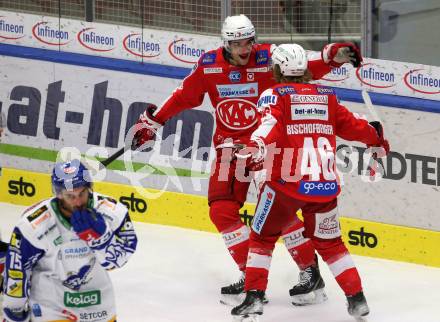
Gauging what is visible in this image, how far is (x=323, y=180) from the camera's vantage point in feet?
21.4

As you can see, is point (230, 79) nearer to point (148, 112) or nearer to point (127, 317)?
point (148, 112)

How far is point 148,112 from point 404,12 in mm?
1953

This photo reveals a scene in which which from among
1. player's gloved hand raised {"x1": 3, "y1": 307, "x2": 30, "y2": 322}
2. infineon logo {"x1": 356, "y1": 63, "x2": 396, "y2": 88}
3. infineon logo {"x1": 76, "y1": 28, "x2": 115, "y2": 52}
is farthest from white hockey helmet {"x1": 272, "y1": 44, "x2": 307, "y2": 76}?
infineon logo {"x1": 76, "y1": 28, "x2": 115, "y2": 52}

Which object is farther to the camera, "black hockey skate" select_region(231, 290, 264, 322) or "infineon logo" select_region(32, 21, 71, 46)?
"infineon logo" select_region(32, 21, 71, 46)

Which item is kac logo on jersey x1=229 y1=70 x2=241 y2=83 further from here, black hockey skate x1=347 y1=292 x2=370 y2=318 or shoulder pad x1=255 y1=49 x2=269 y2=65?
black hockey skate x1=347 y1=292 x2=370 y2=318

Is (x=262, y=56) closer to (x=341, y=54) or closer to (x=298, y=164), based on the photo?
(x=341, y=54)

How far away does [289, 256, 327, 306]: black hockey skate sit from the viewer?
23.8ft

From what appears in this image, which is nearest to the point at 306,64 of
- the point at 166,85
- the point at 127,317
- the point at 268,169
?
the point at 268,169

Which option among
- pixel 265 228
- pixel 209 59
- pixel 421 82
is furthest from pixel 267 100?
pixel 421 82

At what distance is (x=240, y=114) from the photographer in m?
7.29

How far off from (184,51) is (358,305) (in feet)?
8.90

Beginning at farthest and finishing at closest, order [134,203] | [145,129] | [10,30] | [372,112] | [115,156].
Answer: [10,30], [134,203], [115,156], [372,112], [145,129]

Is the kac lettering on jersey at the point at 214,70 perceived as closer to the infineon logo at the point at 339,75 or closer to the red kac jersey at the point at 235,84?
the red kac jersey at the point at 235,84

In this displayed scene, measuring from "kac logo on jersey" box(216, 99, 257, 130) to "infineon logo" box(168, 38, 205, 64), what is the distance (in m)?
1.43
